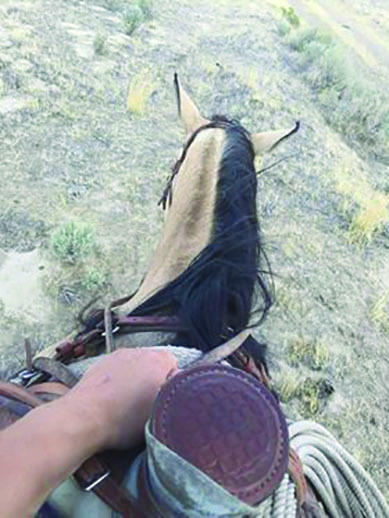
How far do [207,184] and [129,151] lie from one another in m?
3.84

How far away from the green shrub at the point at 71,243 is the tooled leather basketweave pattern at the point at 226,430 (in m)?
3.32

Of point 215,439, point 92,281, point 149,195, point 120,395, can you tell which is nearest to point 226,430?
point 215,439

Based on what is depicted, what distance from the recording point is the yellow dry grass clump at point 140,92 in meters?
6.84

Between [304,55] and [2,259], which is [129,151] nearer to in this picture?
[2,259]

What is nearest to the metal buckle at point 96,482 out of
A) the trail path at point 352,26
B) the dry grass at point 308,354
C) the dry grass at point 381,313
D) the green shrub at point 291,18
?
the dry grass at point 308,354

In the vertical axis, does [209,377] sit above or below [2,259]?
above

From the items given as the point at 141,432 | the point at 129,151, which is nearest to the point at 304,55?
the point at 129,151

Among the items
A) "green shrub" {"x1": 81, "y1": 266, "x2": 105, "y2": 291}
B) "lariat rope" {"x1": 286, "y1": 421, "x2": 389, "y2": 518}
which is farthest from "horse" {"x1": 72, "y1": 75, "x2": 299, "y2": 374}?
"green shrub" {"x1": 81, "y1": 266, "x2": 105, "y2": 291}

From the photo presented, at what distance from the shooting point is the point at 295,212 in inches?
227

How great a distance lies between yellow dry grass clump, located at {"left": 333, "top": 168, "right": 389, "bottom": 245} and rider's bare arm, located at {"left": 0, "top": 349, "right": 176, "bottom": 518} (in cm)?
453

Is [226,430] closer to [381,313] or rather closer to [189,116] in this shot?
[189,116]

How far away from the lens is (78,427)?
118 cm

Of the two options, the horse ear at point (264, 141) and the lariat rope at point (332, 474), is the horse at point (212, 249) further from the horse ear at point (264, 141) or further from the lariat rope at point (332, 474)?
the lariat rope at point (332, 474)

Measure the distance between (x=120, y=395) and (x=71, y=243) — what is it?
324 centimetres
